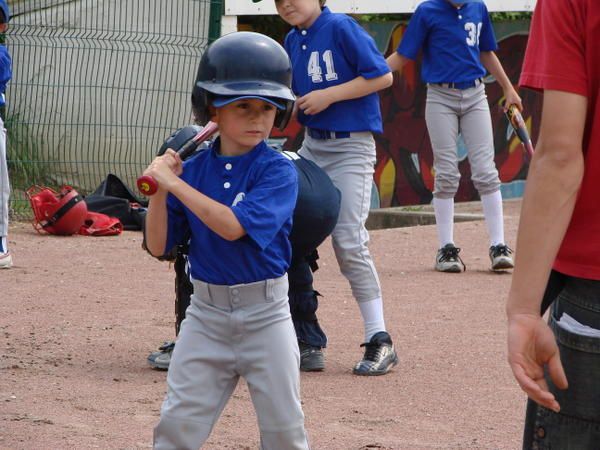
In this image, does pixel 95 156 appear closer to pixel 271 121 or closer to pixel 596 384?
A: pixel 271 121

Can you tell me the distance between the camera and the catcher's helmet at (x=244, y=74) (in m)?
3.84

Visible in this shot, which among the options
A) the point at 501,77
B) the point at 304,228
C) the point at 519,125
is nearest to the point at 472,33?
the point at 501,77

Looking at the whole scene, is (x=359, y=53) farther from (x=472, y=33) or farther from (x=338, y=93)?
(x=472, y=33)

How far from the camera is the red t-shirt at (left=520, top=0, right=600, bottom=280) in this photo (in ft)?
7.96

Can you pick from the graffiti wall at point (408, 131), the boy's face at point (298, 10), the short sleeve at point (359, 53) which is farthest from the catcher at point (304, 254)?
the graffiti wall at point (408, 131)

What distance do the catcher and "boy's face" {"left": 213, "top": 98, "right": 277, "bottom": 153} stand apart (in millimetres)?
974

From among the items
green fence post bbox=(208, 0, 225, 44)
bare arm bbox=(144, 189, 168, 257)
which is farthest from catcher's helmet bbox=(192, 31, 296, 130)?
green fence post bbox=(208, 0, 225, 44)

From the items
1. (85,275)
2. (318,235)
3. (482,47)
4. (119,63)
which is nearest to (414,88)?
(119,63)

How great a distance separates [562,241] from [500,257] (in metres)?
6.50

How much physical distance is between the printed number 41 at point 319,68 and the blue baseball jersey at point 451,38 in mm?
3009

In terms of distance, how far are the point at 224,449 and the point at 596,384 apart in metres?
2.34

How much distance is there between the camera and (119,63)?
1295 cm

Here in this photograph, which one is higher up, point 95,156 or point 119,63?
point 119,63

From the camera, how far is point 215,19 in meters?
13.1
